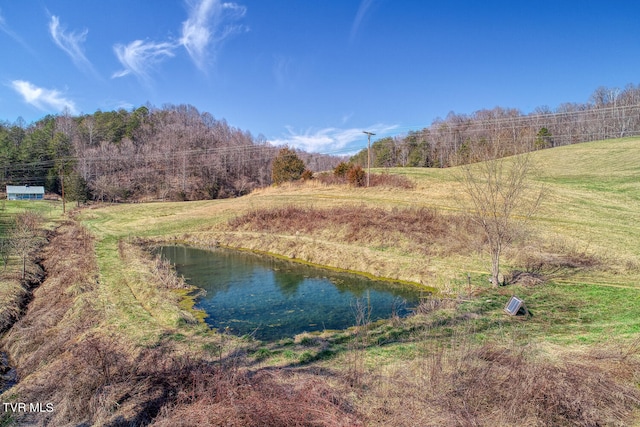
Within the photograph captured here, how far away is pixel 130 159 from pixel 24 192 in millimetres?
21878

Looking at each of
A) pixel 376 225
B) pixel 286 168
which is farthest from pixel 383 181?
pixel 286 168

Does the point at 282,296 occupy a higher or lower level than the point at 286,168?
lower

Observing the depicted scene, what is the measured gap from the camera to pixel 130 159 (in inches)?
3162

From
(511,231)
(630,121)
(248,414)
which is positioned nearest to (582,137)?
(630,121)

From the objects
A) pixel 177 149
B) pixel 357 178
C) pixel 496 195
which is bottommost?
pixel 496 195

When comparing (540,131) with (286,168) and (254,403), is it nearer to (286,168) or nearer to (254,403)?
(286,168)

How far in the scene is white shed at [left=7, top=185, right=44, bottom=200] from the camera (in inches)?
2472

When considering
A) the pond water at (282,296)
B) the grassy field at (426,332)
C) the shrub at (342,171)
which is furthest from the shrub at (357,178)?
the pond water at (282,296)

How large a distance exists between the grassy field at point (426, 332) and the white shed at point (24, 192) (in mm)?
47219

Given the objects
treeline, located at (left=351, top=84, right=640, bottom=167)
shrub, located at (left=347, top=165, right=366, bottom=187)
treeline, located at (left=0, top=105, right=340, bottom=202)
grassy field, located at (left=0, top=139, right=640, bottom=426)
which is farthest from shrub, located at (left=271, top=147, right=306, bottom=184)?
treeline, located at (left=351, top=84, right=640, bottom=167)

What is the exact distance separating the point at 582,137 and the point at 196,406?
10192 cm

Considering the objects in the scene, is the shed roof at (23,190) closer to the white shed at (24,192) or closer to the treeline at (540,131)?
the white shed at (24,192)

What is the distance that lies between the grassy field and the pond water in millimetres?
1436

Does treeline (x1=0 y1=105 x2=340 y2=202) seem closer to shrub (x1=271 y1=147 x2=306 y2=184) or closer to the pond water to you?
shrub (x1=271 y1=147 x2=306 y2=184)
